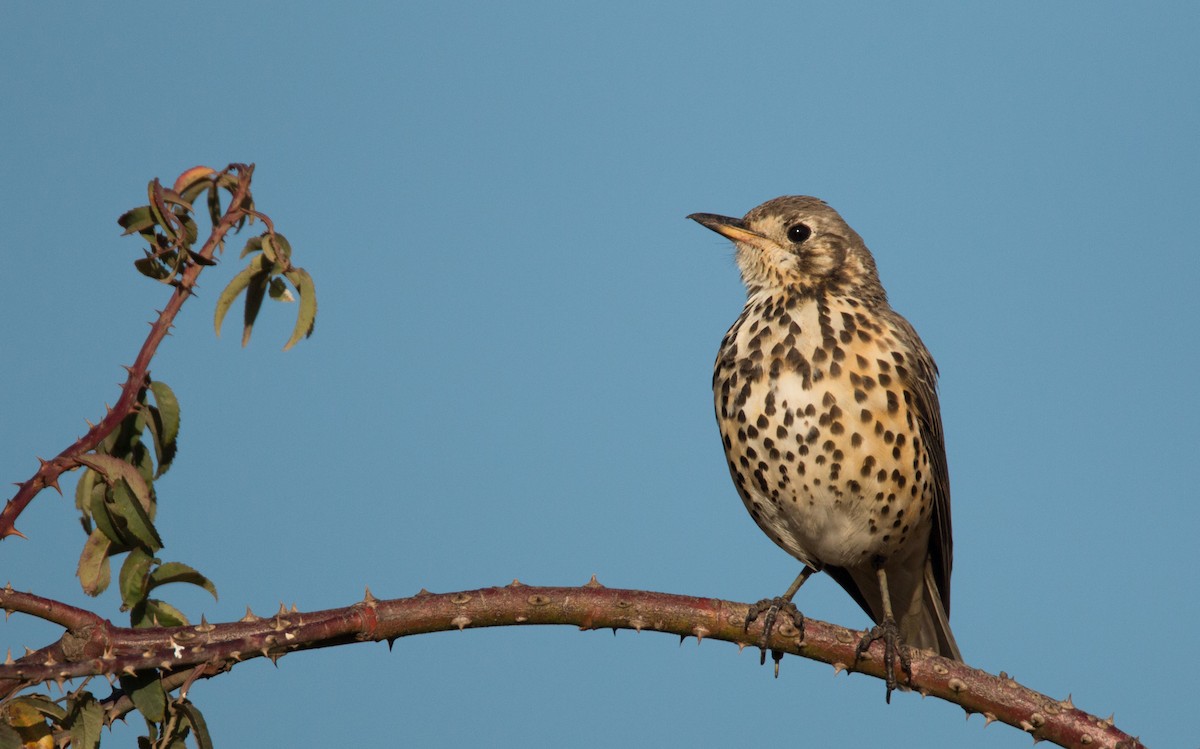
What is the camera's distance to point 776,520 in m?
6.93

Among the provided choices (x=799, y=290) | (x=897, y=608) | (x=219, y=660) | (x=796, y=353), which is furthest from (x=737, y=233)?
(x=219, y=660)

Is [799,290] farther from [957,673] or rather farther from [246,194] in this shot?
[246,194]

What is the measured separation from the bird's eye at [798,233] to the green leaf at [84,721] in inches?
196

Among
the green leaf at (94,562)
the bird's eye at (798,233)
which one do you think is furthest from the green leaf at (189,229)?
the bird's eye at (798,233)

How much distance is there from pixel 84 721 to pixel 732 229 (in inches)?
196

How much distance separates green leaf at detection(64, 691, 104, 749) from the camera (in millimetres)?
3188

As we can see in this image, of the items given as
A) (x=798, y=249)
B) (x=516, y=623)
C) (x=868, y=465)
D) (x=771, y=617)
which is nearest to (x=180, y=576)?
(x=516, y=623)

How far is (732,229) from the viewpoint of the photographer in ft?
24.4

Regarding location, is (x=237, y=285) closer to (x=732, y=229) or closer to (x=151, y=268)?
(x=151, y=268)

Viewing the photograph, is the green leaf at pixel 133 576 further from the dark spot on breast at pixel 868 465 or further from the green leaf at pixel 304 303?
the dark spot on breast at pixel 868 465

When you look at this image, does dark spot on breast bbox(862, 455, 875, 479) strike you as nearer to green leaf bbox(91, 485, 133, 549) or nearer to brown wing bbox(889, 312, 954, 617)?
brown wing bbox(889, 312, 954, 617)

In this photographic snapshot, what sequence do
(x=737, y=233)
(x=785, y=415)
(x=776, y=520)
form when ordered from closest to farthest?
(x=785, y=415) < (x=776, y=520) < (x=737, y=233)

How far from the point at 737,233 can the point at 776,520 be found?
1663 millimetres

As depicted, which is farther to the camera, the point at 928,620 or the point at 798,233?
the point at 928,620
